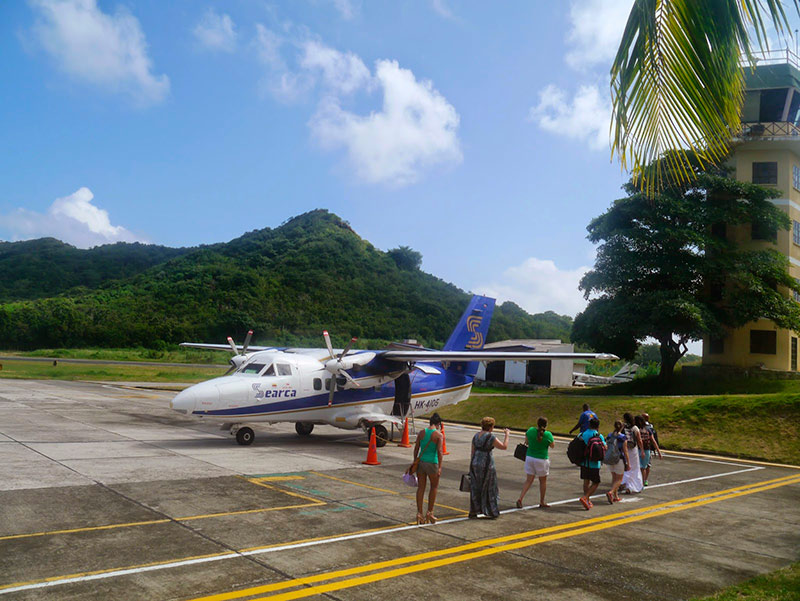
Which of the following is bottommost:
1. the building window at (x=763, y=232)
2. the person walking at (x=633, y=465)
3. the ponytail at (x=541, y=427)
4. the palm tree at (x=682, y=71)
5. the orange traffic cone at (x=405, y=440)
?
the orange traffic cone at (x=405, y=440)

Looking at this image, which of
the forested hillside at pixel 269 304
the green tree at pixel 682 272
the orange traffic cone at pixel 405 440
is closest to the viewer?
the orange traffic cone at pixel 405 440

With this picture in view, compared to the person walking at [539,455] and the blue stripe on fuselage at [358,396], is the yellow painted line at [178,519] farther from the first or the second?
the blue stripe on fuselage at [358,396]

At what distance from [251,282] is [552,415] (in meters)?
68.2

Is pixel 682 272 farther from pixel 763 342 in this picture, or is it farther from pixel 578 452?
pixel 578 452

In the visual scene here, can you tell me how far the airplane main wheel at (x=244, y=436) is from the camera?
57.2ft

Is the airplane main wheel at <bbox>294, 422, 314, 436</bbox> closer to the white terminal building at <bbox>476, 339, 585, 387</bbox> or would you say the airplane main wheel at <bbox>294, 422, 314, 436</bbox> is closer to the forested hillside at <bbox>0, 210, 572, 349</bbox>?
the white terminal building at <bbox>476, 339, 585, 387</bbox>

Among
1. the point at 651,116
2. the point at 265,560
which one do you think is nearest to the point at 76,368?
the point at 265,560

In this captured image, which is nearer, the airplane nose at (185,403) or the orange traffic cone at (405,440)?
the airplane nose at (185,403)

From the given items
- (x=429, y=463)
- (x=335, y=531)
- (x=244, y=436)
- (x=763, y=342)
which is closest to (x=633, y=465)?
(x=429, y=463)

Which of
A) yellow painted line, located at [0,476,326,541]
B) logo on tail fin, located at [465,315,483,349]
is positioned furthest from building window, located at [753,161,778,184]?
yellow painted line, located at [0,476,326,541]

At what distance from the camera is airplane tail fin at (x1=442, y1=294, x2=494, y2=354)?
79.2ft

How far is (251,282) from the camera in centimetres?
8725

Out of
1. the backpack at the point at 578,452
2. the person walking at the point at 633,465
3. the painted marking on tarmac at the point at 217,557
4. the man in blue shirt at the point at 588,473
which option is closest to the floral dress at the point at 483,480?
the painted marking on tarmac at the point at 217,557

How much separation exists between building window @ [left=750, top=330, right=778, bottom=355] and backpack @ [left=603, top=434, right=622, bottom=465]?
90.8 feet
